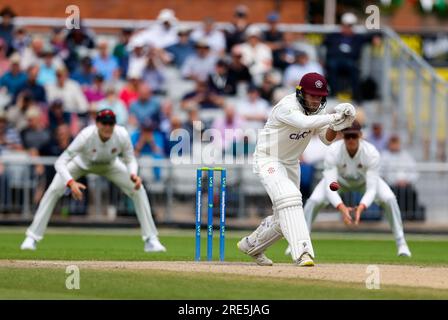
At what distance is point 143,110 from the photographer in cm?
2716

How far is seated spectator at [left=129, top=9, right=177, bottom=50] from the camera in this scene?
28.8 metres

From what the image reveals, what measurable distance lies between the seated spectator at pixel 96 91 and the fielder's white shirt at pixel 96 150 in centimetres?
822

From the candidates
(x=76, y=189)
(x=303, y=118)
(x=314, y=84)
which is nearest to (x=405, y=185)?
(x=76, y=189)

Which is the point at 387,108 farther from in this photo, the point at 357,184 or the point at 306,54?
the point at 357,184

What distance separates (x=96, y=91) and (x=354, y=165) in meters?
9.88

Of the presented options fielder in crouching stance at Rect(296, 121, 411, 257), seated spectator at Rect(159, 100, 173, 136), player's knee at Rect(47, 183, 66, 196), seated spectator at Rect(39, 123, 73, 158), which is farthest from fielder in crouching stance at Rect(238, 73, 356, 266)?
seated spectator at Rect(159, 100, 173, 136)

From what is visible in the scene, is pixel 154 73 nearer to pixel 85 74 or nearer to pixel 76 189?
pixel 85 74

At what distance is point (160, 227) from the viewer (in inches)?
1007

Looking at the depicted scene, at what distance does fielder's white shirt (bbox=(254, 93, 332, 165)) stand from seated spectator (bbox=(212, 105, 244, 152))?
1032 cm

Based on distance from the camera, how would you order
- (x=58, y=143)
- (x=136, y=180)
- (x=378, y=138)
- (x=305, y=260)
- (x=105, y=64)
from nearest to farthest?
(x=305, y=260), (x=136, y=180), (x=58, y=143), (x=378, y=138), (x=105, y=64)

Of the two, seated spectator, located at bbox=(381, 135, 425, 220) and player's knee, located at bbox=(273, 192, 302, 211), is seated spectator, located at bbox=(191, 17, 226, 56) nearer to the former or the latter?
seated spectator, located at bbox=(381, 135, 425, 220)

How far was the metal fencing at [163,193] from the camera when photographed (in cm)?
2539

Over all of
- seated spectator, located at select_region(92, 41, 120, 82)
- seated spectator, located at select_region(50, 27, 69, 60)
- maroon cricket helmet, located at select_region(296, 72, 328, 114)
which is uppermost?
seated spectator, located at select_region(50, 27, 69, 60)
